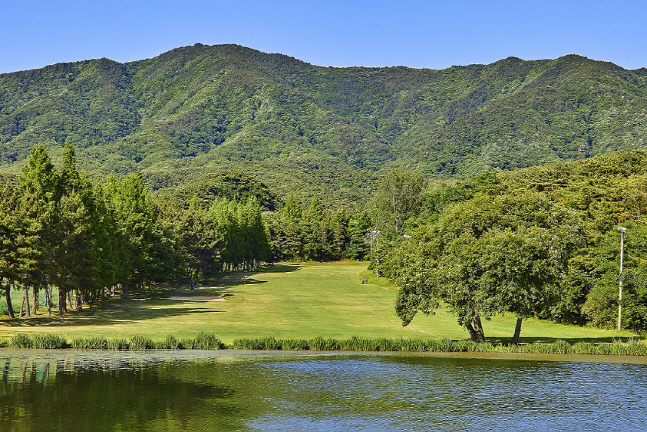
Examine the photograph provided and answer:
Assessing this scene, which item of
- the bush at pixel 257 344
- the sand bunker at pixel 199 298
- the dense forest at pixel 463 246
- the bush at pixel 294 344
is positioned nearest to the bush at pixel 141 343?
the bush at pixel 257 344

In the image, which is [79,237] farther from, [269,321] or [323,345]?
[323,345]

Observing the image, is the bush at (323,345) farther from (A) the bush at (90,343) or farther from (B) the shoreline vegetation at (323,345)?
(A) the bush at (90,343)

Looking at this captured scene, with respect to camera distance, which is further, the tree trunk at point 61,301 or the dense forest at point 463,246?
the tree trunk at point 61,301

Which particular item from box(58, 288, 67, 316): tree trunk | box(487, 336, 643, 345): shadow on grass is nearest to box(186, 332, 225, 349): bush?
box(487, 336, 643, 345): shadow on grass

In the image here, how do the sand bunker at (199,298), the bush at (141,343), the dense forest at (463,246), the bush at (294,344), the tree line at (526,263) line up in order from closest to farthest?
the tree line at (526,263) < the dense forest at (463,246) < the bush at (141,343) < the bush at (294,344) < the sand bunker at (199,298)

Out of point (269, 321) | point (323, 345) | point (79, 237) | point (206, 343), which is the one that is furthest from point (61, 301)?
point (323, 345)

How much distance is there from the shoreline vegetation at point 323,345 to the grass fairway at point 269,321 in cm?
376

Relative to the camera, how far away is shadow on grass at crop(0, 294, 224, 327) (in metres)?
67.6

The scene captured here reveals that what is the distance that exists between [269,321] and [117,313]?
20206mm

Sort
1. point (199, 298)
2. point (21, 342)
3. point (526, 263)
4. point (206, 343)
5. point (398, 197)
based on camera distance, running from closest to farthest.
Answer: point (526, 263) < point (21, 342) < point (206, 343) < point (199, 298) < point (398, 197)

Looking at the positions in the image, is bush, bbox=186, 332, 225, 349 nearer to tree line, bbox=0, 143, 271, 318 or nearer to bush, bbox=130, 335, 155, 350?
bush, bbox=130, 335, 155, 350

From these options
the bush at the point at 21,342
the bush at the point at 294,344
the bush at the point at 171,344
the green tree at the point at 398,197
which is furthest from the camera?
the green tree at the point at 398,197

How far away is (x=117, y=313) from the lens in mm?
78250

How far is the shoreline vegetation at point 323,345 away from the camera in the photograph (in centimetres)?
5128
